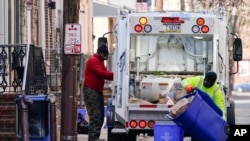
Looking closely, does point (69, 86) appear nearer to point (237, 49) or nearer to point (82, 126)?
point (237, 49)

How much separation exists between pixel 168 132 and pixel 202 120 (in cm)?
79

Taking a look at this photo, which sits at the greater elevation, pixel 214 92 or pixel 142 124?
pixel 214 92

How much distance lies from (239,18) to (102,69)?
4579 cm

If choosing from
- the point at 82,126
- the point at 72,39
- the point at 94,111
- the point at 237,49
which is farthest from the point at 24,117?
the point at 82,126

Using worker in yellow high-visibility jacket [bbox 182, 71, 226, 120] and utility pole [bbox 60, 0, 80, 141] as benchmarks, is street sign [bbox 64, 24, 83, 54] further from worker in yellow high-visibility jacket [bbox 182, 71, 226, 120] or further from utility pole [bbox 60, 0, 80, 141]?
worker in yellow high-visibility jacket [bbox 182, 71, 226, 120]

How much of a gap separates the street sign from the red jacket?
3.81ft

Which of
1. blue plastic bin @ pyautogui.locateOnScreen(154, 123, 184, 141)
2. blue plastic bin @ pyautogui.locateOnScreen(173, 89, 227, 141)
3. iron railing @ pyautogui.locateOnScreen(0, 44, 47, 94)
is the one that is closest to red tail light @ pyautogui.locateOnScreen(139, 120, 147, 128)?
blue plastic bin @ pyautogui.locateOnScreen(154, 123, 184, 141)

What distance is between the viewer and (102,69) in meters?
14.8

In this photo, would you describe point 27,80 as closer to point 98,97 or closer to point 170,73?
point 98,97

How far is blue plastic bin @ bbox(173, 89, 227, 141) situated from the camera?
11.5 metres

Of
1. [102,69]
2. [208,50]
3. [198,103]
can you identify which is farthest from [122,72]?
[198,103]

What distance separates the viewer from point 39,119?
13.2 meters

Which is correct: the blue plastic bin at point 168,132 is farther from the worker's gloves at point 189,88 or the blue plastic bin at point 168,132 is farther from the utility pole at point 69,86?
the utility pole at point 69,86

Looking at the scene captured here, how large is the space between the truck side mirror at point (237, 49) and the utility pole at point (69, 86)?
3709 millimetres
